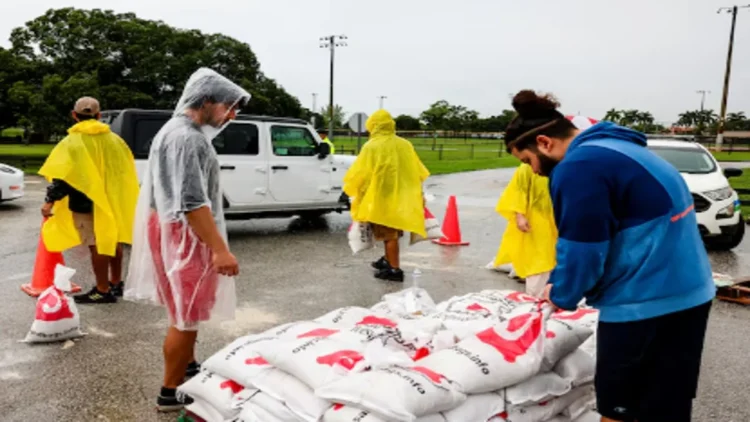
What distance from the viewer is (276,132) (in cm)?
977

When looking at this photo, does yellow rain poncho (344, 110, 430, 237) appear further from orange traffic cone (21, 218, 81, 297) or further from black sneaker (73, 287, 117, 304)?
orange traffic cone (21, 218, 81, 297)

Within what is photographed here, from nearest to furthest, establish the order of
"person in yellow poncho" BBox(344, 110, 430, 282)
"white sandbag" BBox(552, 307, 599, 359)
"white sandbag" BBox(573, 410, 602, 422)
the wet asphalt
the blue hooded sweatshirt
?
the blue hooded sweatshirt
"white sandbag" BBox(573, 410, 602, 422)
"white sandbag" BBox(552, 307, 599, 359)
the wet asphalt
"person in yellow poncho" BBox(344, 110, 430, 282)

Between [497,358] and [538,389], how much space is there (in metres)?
0.30

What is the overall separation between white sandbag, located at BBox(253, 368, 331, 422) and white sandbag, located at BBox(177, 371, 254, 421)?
194 millimetres

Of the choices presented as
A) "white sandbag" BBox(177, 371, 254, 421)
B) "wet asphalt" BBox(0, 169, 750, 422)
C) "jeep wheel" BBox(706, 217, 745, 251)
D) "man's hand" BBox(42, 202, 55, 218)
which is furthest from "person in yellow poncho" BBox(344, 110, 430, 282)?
"jeep wheel" BBox(706, 217, 745, 251)

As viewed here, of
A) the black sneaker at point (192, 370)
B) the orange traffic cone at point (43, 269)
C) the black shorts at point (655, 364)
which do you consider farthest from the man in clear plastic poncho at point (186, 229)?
the orange traffic cone at point (43, 269)

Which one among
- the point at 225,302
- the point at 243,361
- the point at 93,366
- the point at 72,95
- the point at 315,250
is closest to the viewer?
the point at 243,361

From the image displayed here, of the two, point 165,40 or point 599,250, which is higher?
point 165,40

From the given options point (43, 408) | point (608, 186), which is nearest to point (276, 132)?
point (43, 408)

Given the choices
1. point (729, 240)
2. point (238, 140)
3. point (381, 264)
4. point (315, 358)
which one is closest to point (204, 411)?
point (315, 358)

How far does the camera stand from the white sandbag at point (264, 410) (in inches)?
114

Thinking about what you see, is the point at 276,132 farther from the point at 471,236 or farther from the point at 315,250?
the point at 471,236

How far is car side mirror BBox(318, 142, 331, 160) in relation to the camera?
10.0 metres

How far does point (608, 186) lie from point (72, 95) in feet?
92.4
